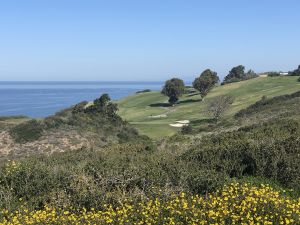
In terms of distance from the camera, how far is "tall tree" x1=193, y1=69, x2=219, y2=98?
317 feet

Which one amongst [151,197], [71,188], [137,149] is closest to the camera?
[151,197]

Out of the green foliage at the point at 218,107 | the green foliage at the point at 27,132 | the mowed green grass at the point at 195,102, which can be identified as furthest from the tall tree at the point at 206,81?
the green foliage at the point at 27,132

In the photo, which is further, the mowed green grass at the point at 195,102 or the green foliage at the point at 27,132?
the mowed green grass at the point at 195,102

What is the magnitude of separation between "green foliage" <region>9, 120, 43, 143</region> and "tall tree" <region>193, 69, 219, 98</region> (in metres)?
64.5

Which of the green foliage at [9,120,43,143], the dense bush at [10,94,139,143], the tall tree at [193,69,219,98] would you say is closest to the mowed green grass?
the tall tree at [193,69,219,98]

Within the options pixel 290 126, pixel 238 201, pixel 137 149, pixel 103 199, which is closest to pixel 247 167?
pixel 238 201

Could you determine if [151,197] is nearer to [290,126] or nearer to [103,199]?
[103,199]

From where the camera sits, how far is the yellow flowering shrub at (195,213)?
7.99 metres

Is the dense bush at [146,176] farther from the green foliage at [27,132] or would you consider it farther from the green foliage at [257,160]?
the green foliage at [27,132]

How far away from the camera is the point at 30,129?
35125 millimetres

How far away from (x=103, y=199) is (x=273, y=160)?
4888 mm

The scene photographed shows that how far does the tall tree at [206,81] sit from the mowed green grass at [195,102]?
77.2 inches

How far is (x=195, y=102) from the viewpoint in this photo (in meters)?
97.4

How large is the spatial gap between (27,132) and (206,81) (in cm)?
6629
